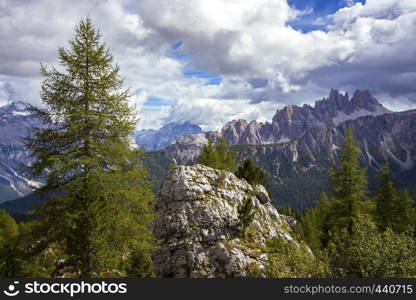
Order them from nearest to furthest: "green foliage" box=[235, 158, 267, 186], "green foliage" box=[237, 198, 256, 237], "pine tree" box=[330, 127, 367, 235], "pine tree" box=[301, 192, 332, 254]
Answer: "green foliage" box=[237, 198, 256, 237] → "pine tree" box=[330, 127, 367, 235] → "green foliage" box=[235, 158, 267, 186] → "pine tree" box=[301, 192, 332, 254]

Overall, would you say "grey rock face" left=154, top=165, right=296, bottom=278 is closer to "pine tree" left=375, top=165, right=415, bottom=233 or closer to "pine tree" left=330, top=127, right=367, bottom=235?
"pine tree" left=330, top=127, right=367, bottom=235

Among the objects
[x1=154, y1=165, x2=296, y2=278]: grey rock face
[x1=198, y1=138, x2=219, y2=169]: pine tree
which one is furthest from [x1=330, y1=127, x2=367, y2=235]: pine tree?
[x1=198, y1=138, x2=219, y2=169]: pine tree

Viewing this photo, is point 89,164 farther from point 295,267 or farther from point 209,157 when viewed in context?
point 209,157

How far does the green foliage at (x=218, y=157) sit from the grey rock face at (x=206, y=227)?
10048 mm

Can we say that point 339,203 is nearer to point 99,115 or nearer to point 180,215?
point 180,215

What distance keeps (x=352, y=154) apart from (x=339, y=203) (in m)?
6.44

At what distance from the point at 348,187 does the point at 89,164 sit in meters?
31.6

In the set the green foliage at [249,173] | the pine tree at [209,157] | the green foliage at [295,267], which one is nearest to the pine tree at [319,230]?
the green foliage at [249,173]

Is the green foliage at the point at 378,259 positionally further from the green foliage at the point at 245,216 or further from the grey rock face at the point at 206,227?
the green foliage at the point at 245,216

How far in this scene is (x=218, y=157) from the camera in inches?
2080

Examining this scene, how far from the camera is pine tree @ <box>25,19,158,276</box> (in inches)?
631

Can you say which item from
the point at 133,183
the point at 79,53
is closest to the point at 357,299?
the point at 133,183

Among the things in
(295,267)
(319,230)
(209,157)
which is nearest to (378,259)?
(295,267)

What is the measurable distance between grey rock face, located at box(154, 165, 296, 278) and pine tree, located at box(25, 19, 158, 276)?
1354cm
